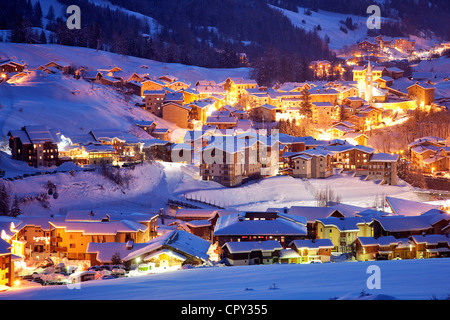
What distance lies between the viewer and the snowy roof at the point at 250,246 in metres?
16.5

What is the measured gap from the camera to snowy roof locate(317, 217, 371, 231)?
19.7 metres

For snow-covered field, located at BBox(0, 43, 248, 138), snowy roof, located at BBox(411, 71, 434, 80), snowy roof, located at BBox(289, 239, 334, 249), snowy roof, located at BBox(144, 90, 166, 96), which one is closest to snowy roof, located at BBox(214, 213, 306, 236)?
snowy roof, located at BBox(289, 239, 334, 249)

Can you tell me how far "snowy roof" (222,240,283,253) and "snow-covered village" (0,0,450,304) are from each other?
0.05 m

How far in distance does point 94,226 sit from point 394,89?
33803mm

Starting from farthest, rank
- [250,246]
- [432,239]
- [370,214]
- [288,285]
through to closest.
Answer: [370,214]
[432,239]
[250,246]
[288,285]

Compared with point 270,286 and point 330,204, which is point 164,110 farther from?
point 270,286

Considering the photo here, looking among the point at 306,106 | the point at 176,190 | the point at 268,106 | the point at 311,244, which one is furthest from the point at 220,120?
the point at 311,244

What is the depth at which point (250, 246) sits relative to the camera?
1664 cm

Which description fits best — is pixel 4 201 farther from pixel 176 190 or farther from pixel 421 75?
pixel 421 75

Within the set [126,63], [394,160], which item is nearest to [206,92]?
[126,63]

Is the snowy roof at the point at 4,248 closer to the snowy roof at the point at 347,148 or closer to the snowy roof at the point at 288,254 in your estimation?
the snowy roof at the point at 288,254

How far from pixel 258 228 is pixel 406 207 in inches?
325

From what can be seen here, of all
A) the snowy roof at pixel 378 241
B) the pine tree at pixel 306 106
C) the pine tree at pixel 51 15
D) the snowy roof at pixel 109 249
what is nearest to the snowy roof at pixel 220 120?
the pine tree at pixel 306 106

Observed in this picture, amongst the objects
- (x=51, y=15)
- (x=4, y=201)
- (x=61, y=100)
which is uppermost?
(x=51, y=15)
